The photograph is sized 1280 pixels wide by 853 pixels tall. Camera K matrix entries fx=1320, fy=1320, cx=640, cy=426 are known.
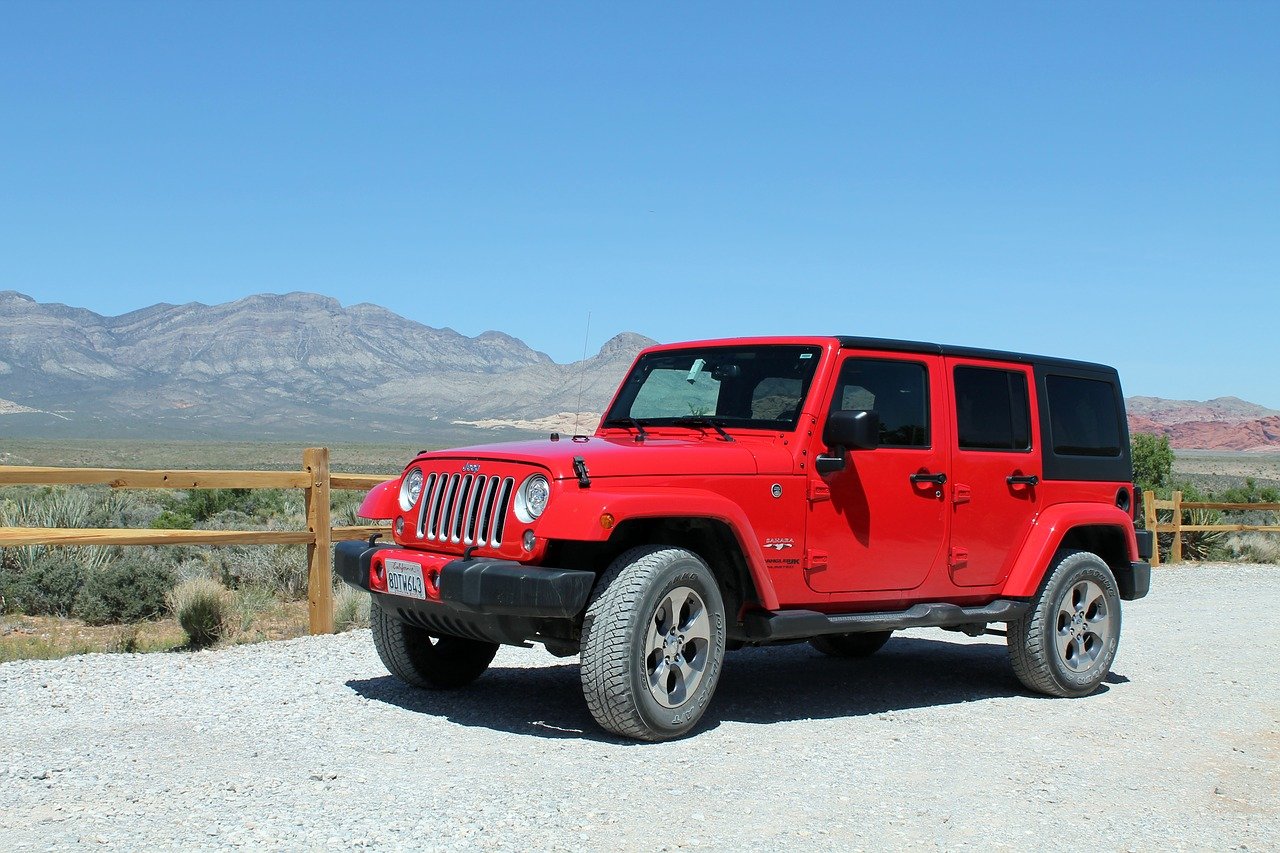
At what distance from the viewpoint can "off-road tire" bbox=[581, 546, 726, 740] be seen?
19.7ft

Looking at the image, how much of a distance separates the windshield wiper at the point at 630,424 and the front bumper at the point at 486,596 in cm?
114

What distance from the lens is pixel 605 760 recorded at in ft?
19.1

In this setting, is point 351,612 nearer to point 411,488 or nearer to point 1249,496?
point 411,488

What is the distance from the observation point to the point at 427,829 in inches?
185

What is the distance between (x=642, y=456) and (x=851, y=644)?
11.7 ft

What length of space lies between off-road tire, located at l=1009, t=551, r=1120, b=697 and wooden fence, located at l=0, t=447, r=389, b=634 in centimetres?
495

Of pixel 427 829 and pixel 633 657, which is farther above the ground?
pixel 633 657

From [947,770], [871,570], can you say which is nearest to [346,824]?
[947,770]

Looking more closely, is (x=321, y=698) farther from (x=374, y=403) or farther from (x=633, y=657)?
(x=374, y=403)

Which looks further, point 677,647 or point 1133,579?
point 1133,579

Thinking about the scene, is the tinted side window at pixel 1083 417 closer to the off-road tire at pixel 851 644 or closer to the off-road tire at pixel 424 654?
the off-road tire at pixel 851 644

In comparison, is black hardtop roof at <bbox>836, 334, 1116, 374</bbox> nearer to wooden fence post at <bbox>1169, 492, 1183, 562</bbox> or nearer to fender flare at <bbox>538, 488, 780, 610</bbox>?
fender flare at <bbox>538, 488, 780, 610</bbox>

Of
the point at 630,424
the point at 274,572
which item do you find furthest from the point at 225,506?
the point at 630,424

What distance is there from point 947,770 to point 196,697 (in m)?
4.04
